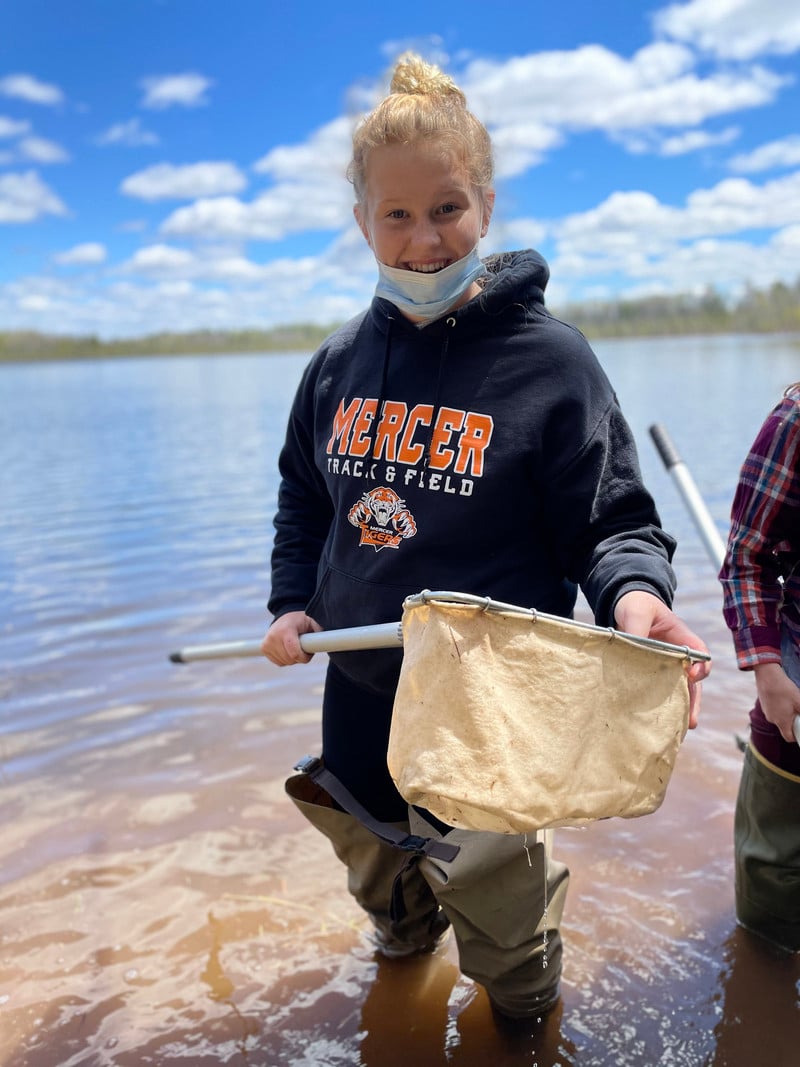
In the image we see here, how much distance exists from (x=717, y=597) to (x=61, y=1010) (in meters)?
4.83

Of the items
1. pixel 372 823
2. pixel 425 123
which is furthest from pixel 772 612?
pixel 425 123

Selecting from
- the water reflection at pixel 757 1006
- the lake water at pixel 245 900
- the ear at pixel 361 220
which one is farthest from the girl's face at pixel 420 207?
the water reflection at pixel 757 1006

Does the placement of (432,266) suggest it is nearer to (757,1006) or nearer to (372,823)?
(372,823)

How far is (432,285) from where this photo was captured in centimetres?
197

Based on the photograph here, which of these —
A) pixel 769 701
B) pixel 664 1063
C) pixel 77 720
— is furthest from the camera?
pixel 77 720

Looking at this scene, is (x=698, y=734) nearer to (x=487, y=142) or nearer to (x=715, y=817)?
(x=715, y=817)

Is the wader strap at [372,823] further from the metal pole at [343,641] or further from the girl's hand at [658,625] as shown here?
the girl's hand at [658,625]

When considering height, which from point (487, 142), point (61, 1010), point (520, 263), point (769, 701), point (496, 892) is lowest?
point (61, 1010)

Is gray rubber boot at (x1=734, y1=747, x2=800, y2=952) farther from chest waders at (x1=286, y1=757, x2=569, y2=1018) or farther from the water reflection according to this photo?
chest waders at (x1=286, y1=757, x2=569, y2=1018)

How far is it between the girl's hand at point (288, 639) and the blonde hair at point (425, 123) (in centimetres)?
99

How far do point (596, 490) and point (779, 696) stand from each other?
0.64 meters

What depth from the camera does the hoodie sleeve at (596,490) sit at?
185 cm

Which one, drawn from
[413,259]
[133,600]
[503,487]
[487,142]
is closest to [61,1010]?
[503,487]

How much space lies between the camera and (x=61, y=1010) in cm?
262
